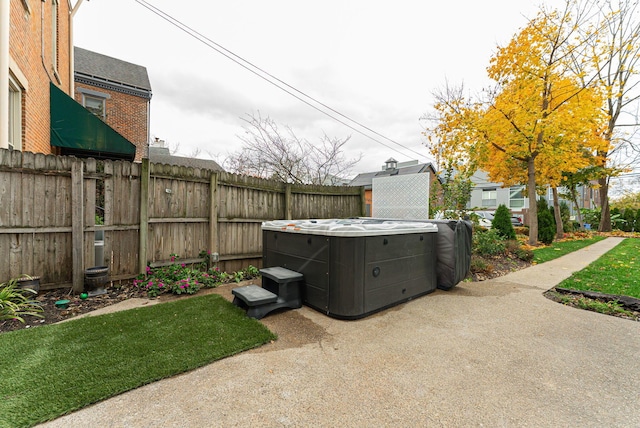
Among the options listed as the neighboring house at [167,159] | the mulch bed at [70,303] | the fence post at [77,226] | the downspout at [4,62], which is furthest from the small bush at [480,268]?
the neighboring house at [167,159]

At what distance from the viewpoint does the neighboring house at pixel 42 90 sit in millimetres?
3666

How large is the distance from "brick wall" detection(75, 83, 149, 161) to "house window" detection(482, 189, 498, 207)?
2527 cm

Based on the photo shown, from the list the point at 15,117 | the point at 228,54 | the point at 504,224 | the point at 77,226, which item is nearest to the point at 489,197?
the point at 504,224

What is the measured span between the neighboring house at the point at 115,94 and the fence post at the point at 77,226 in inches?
384

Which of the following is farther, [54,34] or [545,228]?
[545,228]

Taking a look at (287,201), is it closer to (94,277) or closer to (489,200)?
(94,277)

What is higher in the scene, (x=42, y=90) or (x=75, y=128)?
(x=42, y=90)

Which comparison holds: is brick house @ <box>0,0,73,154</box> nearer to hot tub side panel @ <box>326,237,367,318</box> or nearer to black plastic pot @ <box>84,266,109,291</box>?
black plastic pot @ <box>84,266,109,291</box>

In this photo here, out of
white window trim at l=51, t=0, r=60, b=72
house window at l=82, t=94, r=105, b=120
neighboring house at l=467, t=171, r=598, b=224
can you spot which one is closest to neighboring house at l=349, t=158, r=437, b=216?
neighboring house at l=467, t=171, r=598, b=224

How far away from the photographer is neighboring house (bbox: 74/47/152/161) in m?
11.2

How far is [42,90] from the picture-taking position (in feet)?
16.4

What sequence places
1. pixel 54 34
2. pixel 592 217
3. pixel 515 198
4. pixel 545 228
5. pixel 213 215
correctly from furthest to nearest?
pixel 515 198 < pixel 592 217 < pixel 545 228 < pixel 54 34 < pixel 213 215

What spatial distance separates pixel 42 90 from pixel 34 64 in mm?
511

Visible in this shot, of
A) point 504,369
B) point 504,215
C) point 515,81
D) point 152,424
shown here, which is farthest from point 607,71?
point 152,424
